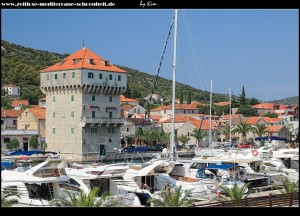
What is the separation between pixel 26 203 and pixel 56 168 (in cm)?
232

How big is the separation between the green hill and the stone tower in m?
19.4

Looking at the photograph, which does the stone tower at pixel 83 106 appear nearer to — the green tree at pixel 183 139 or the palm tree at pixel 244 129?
the green tree at pixel 183 139

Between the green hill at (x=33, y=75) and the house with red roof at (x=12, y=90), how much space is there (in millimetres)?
1157

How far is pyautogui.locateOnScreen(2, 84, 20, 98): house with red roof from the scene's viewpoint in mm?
103625

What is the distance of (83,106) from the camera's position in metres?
56.1

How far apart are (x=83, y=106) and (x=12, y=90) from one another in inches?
2062

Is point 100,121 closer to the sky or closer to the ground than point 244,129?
closer to the sky

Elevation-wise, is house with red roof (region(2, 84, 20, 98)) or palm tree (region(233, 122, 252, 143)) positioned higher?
house with red roof (region(2, 84, 20, 98))

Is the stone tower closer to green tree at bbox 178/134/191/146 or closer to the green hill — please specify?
green tree at bbox 178/134/191/146

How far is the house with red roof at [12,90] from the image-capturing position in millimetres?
103625

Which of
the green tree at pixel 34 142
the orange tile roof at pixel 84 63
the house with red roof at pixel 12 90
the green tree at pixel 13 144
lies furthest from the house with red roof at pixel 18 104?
the orange tile roof at pixel 84 63

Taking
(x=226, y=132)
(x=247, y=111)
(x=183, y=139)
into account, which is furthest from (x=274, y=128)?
(x=247, y=111)

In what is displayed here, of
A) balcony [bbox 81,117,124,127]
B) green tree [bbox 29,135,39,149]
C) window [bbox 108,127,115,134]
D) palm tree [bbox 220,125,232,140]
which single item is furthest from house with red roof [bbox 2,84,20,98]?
balcony [bbox 81,117,124,127]

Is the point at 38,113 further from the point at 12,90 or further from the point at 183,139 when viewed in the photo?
the point at 12,90
